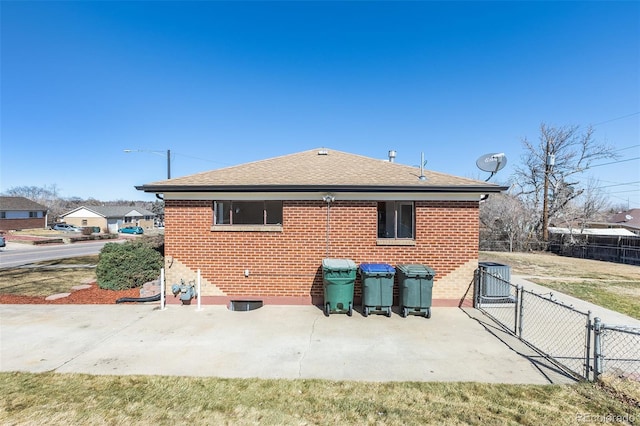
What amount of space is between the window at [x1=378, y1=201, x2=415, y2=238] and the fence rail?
2.26 m

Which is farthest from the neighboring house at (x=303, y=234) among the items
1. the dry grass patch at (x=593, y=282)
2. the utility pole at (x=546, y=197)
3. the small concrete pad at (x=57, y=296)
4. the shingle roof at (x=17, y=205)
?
the shingle roof at (x=17, y=205)

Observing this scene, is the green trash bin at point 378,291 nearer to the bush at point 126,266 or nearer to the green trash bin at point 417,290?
the green trash bin at point 417,290

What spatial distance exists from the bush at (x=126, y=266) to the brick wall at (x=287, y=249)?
109 inches

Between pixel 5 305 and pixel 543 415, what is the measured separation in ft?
40.9

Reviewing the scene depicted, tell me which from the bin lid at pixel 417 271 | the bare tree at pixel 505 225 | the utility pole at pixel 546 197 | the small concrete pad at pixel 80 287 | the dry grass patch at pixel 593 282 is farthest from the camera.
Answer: the utility pole at pixel 546 197

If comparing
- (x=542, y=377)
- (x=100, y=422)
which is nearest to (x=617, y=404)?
(x=542, y=377)

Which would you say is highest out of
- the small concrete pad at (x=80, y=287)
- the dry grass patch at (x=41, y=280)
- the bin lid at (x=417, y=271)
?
the bin lid at (x=417, y=271)

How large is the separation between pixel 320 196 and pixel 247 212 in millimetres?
2121

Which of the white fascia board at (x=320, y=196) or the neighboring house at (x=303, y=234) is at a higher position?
the white fascia board at (x=320, y=196)

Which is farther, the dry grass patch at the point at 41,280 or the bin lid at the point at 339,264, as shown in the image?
the dry grass patch at the point at 41,280

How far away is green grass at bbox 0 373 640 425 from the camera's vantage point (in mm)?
3719

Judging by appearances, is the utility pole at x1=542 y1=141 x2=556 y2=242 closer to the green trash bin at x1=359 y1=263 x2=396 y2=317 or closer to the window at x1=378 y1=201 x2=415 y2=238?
the window at x1=378 y1=201 x2=415 y2=238

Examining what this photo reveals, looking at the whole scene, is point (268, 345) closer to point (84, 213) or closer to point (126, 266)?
point (126, 266)

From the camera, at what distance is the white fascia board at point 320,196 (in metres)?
8.05
